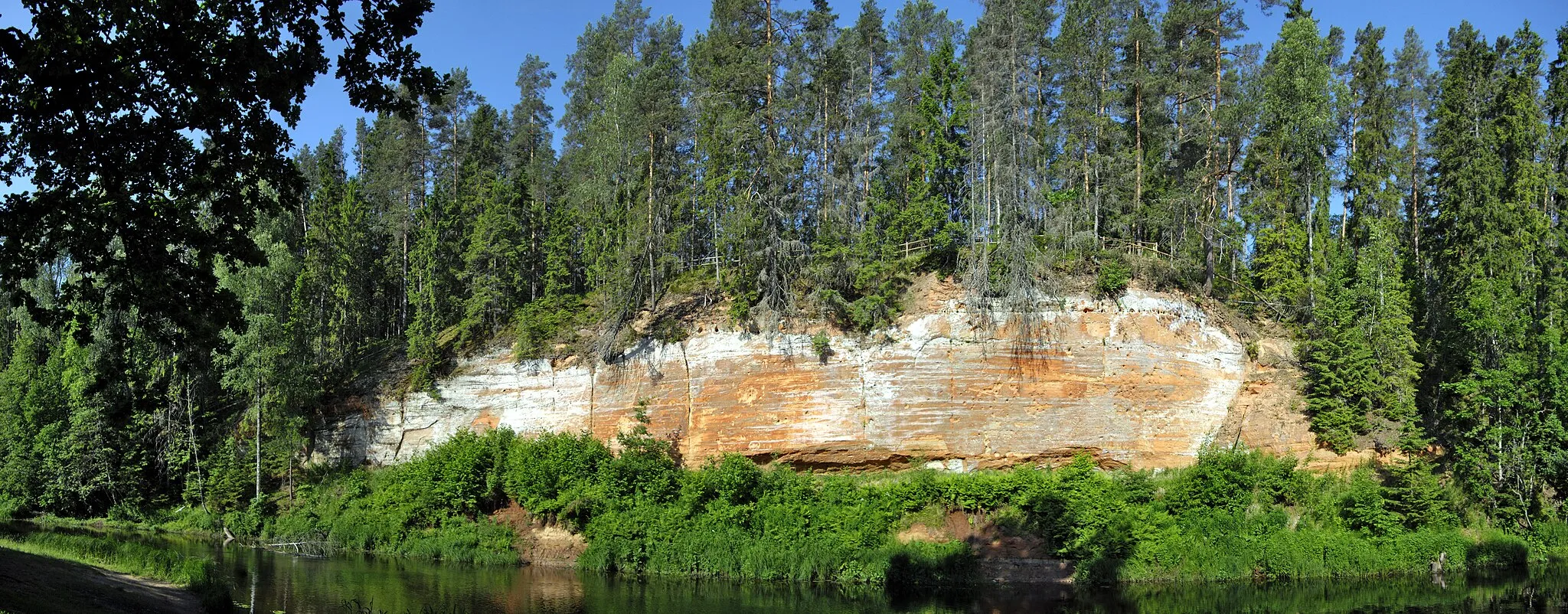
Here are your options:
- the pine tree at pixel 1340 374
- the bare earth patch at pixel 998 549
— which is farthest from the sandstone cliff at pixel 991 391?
the bare earth patch at pixel 998 549

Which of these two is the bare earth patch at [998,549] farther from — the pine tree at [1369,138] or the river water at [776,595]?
the pine tree at [1369,138]

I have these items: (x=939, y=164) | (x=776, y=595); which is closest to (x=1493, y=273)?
(x=939, y=164)

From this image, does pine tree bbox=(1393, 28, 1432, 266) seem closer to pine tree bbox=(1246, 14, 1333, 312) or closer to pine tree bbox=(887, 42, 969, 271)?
pine tree bbox=(1246, 14, 1333, 312)

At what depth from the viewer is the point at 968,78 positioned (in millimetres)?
35812

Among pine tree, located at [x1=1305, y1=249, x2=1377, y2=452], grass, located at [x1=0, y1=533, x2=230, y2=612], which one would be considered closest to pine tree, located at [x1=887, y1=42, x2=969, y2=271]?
pine tree, located at [x1=1305, y1=249, x2=1377, y2=452]

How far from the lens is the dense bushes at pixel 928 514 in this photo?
2711 centimetres

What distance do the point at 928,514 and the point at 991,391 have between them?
5296mm

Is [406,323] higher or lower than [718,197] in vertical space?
lower

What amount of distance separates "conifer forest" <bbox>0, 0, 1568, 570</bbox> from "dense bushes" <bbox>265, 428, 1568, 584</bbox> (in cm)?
232

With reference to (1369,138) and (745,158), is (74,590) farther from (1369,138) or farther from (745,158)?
(1369,138)

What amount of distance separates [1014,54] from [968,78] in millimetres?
1998

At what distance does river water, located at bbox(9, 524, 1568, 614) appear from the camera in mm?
22734

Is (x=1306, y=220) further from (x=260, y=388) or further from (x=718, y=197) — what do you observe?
(x=260, y=388)

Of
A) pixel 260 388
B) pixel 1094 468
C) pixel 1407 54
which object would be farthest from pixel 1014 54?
pixel 260 388
